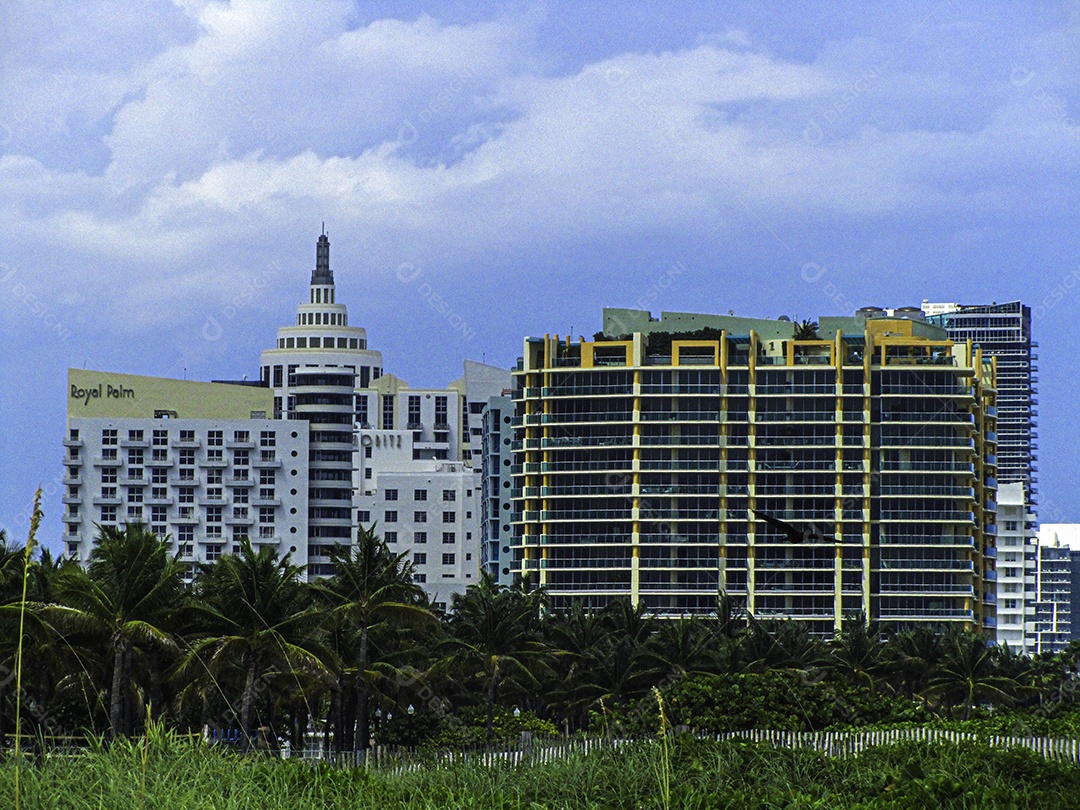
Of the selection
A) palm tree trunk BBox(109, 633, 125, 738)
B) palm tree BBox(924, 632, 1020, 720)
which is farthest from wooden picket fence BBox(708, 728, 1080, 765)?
palm tree BBox(924, 632, 1020, 720)

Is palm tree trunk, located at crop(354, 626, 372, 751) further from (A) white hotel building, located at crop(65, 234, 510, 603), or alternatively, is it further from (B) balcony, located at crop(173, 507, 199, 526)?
(B) balcony, located at crop(173, 507, 199, 526)

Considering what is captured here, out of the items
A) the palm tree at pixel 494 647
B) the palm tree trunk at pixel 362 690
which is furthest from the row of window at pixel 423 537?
the palm tree trunk at pixel 362 690

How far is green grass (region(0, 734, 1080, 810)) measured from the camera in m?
23.6

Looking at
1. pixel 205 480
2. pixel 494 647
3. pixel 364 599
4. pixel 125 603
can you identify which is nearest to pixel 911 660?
pixel 494 647

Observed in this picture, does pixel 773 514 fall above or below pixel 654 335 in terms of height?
below

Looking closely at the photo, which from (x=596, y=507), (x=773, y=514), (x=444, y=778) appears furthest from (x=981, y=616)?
(x=444, y=778)

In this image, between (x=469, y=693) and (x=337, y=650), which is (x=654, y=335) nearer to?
(x=469, y=693)

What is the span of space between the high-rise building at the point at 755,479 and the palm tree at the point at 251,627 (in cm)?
7801

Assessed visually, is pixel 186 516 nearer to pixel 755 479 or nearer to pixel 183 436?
pixel 183 436

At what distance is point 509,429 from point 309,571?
3826 centimetres

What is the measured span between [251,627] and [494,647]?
24.5 m

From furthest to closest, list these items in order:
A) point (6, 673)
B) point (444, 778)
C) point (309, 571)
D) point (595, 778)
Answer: point (309, 571) < point (6, 673) < point (444, 778) < point (595, 778)

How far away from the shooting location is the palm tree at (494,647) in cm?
8856

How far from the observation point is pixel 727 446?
148 meters
